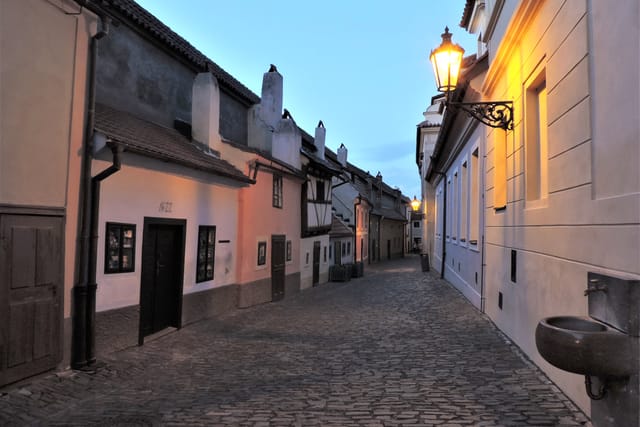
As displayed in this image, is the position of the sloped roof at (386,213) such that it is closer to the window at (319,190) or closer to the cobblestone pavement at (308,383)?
the window at (319,190)

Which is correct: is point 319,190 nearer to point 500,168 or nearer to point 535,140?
point 500,168

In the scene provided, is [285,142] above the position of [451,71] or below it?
above

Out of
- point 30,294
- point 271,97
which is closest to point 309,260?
point 271,97

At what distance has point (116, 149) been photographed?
627cm

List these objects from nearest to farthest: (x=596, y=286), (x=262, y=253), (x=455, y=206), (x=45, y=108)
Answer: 1. (x=596, y=286)
2. (x=45, y=108)
3. (x=262, y=253)
4. (x=455, y=206)

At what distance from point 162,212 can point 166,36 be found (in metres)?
5.22

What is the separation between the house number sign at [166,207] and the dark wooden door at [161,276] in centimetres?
19

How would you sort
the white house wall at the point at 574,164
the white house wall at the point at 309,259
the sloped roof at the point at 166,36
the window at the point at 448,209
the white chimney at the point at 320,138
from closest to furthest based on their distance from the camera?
the white house wall at the point at 574,164 → the sloped roof at the point at 166,36 → the white house wall at the point at 309,259 → the window at the point at 448,209 → the white chimney at the point at 320,138

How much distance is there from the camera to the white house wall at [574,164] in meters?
3.38

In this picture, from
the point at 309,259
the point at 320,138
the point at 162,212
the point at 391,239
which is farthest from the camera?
the point at 391,239

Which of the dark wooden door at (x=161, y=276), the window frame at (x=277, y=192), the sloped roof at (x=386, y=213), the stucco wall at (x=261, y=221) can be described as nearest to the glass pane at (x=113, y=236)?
the dark wooden door at (x=161, y=276)

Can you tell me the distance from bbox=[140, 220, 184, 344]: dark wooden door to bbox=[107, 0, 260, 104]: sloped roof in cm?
409

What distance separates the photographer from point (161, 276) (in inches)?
335

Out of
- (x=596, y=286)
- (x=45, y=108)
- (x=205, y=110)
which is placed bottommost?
(x=596, y=286)
